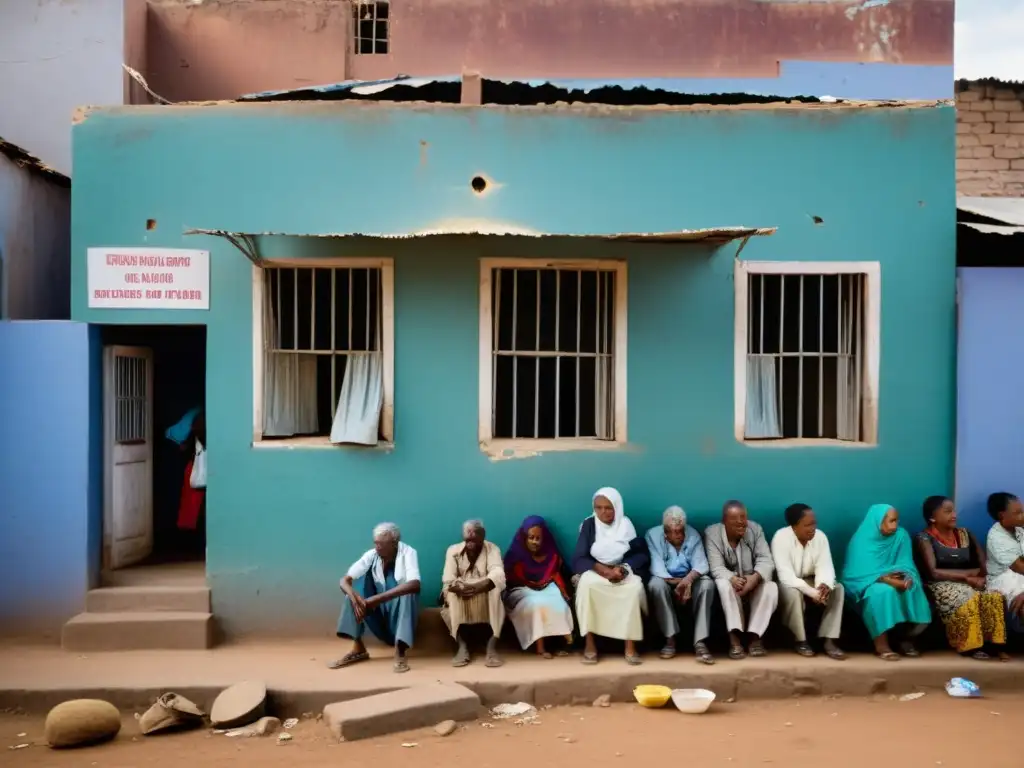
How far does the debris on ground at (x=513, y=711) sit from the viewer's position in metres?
5.97

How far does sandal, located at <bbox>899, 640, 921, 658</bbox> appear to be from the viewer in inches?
265

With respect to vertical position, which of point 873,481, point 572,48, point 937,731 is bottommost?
point 937,731

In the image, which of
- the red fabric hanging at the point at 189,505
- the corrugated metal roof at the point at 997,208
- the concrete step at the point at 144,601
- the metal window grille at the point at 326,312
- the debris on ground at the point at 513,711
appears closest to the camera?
the debris on ground at the point at 513,711

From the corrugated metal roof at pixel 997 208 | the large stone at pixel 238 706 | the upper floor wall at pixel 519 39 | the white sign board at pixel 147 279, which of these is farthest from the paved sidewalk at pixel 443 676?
the upper floor wall at pixel 519 39

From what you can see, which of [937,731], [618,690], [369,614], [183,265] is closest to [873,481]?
[937,731]

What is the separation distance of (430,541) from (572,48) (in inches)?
264

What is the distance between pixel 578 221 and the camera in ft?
24.0

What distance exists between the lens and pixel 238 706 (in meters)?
5.73

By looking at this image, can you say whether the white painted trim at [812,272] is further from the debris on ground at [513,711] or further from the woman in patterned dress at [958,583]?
the debris on ground at [513,711]

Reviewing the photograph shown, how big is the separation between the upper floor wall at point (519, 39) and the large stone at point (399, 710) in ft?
25.2

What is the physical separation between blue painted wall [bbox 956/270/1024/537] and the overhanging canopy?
1.88 m

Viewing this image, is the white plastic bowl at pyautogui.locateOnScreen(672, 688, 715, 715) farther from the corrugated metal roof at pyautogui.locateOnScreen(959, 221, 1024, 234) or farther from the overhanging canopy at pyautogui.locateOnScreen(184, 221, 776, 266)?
the corrugated metal roof at pyautogui.locateOnScreen(959, 221, 1024, 234)

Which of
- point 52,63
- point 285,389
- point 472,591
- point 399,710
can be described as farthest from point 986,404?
point 52,63

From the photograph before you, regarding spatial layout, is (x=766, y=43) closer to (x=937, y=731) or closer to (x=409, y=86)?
(x=409, y=86)
